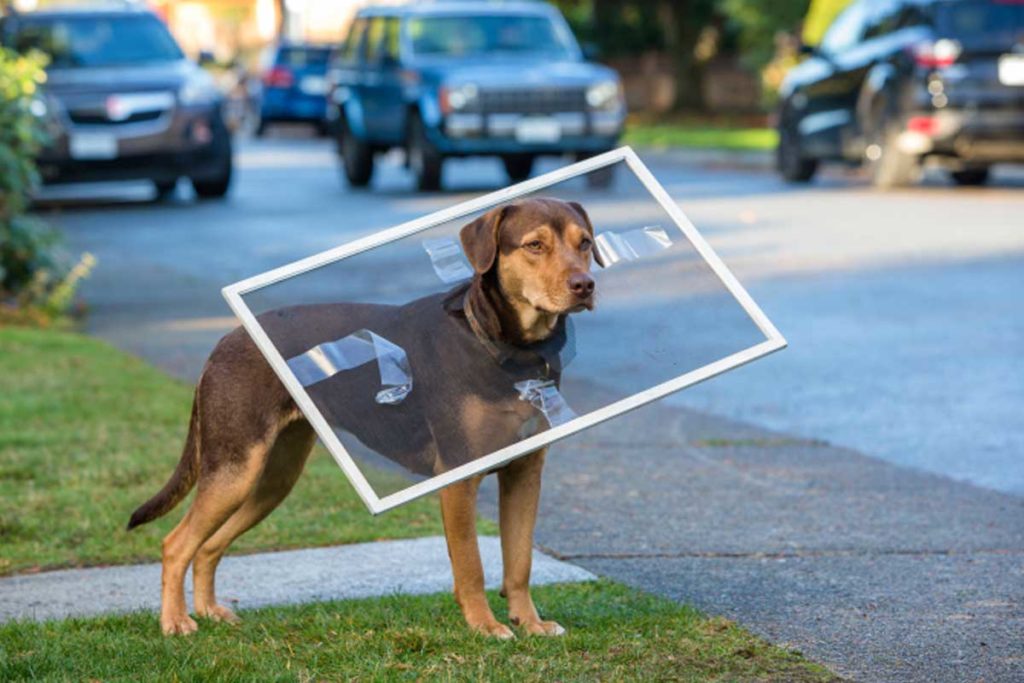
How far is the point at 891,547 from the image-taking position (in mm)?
5988

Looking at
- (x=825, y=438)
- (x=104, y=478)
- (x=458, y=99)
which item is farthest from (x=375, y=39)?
(x=104, y=478)

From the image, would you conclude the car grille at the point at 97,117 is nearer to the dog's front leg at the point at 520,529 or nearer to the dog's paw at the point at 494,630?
the dog's front leg at the point at 520,529

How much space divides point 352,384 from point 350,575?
1.12 m

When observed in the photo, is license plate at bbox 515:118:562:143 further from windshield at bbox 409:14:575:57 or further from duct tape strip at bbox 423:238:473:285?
duct tape strip at bbox 423:238:473:285

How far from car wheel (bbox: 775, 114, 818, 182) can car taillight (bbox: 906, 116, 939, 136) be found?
2.73 metres

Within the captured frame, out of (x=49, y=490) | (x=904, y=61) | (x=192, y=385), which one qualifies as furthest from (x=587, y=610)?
(x=904, y=61)

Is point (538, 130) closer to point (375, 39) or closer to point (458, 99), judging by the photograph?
point (458, 99)

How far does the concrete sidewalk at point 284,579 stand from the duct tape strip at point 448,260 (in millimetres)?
1099

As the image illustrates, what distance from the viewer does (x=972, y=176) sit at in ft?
66.7

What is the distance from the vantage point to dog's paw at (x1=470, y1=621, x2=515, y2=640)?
4.80m

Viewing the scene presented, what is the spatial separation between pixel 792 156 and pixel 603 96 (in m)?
2.68

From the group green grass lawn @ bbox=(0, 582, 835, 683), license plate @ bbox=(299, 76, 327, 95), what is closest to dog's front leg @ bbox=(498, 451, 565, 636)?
green grass lawn @ bbox=(0, 582, 835, 683)

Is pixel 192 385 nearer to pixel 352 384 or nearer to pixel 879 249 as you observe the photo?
pixel 352 384

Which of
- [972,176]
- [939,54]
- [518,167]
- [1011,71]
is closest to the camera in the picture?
[1011,71]
